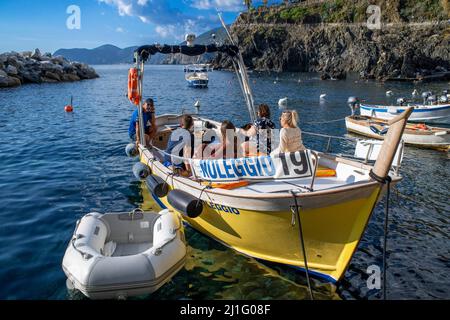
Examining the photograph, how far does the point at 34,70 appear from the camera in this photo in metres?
61.8

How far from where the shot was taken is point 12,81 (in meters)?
52.3

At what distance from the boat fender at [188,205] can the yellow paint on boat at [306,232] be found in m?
0.31

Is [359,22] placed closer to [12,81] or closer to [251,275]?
[12,81]

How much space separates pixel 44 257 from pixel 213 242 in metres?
4.14

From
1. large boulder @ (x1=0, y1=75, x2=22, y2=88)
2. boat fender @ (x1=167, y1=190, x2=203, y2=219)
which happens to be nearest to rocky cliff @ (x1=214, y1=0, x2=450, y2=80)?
large boulder @ (x1=0, y1=75, x2=22, y2=88)

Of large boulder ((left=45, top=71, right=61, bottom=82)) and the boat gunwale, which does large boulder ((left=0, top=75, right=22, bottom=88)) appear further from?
the boat gunwale

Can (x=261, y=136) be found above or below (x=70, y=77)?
below

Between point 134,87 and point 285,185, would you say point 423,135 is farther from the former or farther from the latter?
point 134,87

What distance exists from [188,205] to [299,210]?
252cm

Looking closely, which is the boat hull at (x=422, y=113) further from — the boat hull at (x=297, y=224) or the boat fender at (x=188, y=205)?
the boat fender at (x=188, y=205)

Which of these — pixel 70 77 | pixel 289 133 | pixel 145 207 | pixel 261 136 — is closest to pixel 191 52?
pixel 261 136

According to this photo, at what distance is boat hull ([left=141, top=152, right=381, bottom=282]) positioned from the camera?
6902 millimetres

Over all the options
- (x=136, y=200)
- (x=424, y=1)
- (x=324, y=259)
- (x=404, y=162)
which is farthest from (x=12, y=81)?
(x=424, y=1)
